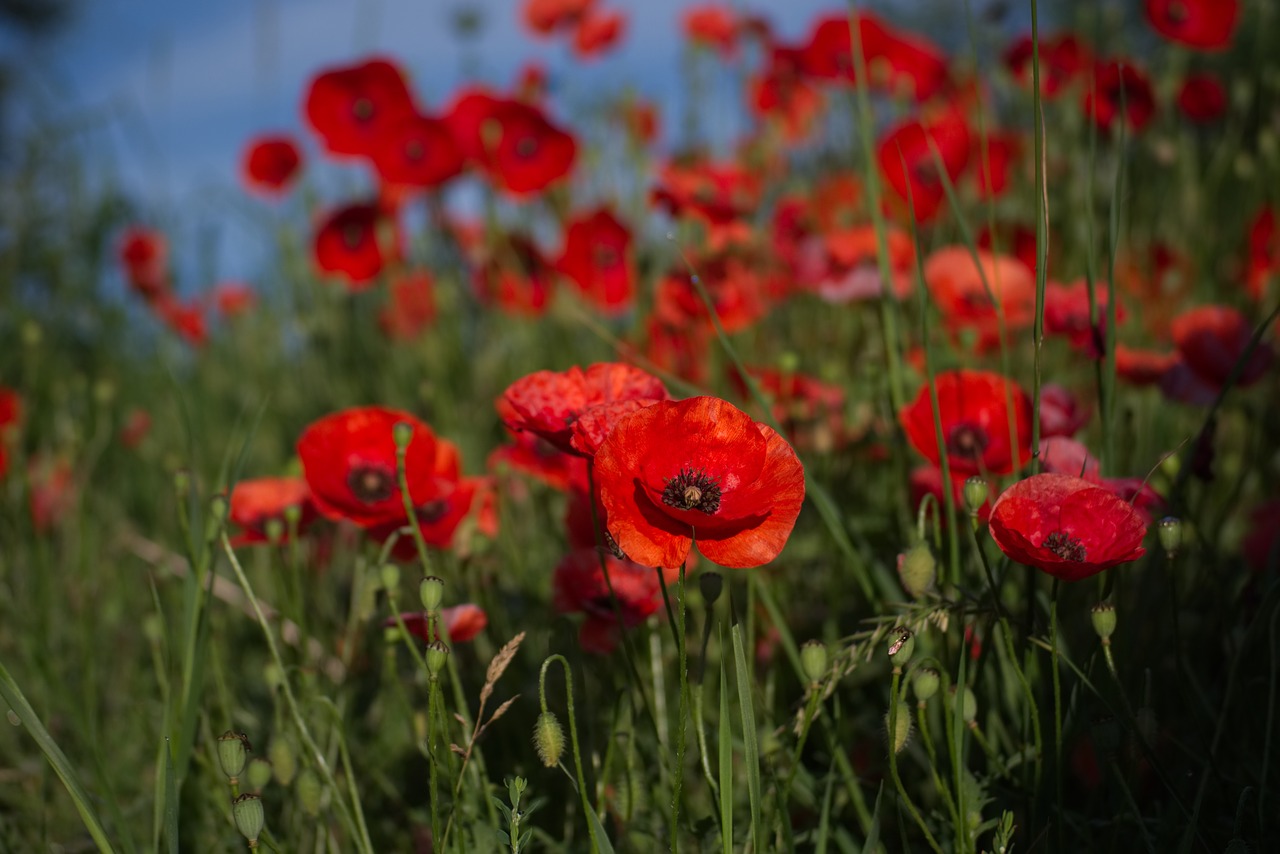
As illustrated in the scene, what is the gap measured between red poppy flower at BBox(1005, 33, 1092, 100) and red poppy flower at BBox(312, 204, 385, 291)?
6.14 ft

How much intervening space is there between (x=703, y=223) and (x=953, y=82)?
1.94 metres

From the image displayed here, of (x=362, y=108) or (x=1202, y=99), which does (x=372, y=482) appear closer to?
(x=362, y=108)

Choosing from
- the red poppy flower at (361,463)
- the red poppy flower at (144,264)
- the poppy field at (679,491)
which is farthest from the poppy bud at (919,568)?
the red poppy flower at (144,264)

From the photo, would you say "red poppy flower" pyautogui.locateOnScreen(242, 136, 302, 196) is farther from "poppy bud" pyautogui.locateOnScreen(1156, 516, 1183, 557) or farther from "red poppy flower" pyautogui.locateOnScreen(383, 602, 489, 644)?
"poppy bud" pyautogui.locateOnScreen(1156, 516, 1183, 557)

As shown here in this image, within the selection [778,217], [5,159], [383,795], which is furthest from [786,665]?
[5,159]

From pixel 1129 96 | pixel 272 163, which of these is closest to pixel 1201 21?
pixel 1129 96

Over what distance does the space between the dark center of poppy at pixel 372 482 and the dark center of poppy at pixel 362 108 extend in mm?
1923

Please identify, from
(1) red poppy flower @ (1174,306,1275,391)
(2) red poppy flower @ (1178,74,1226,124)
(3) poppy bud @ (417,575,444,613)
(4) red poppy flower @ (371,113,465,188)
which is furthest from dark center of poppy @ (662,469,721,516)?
(2) red poppy flower @ (1178,74,1226,124)

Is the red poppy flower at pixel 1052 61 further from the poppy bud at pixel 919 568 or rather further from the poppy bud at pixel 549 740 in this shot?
the poppy bud at pixel 549 740

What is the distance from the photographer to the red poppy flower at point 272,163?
12.6ft

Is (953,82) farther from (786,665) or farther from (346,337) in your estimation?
(786,665)

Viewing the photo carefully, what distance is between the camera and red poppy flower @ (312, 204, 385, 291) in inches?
128

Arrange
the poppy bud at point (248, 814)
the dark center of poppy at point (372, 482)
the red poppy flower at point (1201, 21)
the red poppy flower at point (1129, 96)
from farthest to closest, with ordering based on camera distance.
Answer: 1. the red poppy flower at point (1129, 96)
2. the red poppy flower at point (1201, 21)
3. the dark center of poppy at point (372, 482)
4. the poppy bud at point (248, 814)

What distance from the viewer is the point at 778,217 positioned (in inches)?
119
